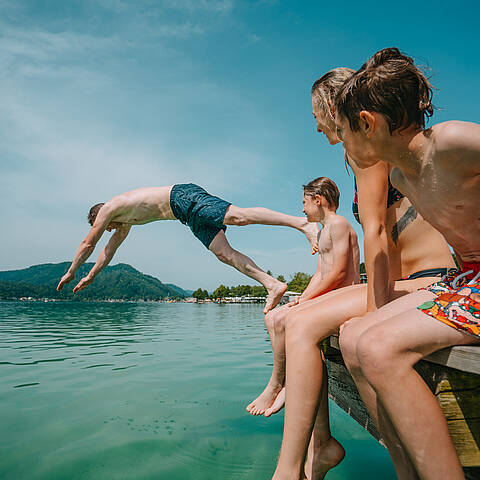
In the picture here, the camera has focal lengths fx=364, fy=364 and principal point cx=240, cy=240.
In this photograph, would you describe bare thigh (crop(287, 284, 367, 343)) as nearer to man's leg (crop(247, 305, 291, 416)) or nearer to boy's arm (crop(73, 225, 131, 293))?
man's leg (crop(247, 305, 291, 416))

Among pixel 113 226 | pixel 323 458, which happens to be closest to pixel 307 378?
pixel 323 458

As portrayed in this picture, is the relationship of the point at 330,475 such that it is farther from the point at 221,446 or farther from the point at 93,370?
the point at 93,370

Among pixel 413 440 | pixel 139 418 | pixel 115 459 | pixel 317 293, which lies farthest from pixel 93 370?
pixel 413 440

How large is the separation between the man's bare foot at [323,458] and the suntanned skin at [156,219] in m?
2.45

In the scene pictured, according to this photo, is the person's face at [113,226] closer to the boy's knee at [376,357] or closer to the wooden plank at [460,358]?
the boy's knee at [376,357]

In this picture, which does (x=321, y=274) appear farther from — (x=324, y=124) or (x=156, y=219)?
(x=156, y=219)

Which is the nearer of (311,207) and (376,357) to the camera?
(376,357)

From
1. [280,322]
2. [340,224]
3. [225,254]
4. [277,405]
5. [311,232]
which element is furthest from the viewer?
[225,254]

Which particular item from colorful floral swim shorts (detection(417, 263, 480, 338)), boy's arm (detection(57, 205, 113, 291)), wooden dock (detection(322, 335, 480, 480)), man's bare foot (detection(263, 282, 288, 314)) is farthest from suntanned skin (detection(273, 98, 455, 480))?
boy's arm (detection(57, 205, 113, 291))

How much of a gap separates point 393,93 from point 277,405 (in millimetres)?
2259

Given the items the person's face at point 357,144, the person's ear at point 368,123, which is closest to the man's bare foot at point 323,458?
the person's face at point 357,144

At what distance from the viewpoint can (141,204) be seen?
5676 millimetres

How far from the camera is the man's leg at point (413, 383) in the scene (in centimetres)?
112

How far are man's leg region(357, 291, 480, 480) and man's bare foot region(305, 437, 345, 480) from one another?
3.18 feet
